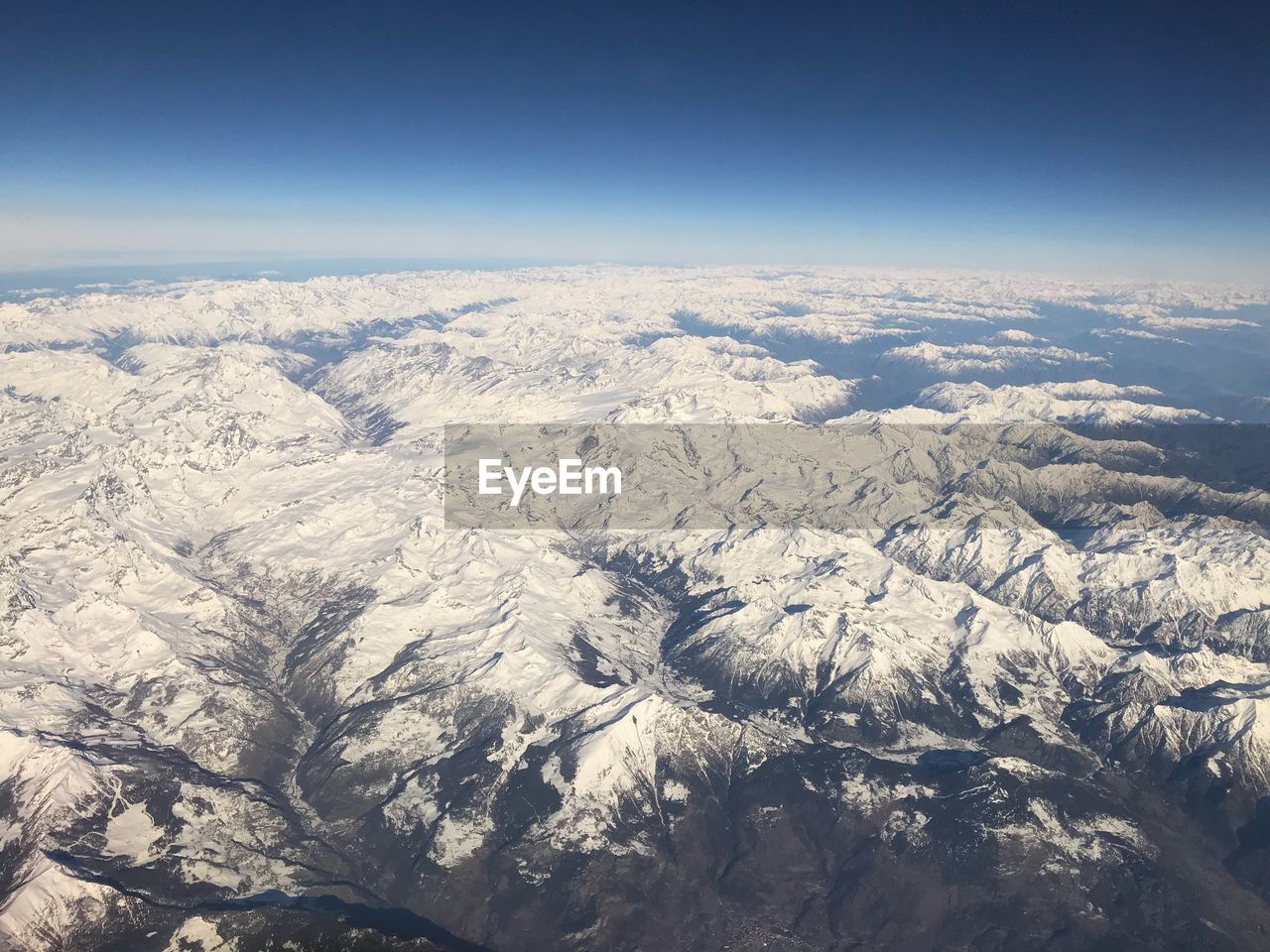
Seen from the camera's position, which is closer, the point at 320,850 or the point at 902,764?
the point at 320,850

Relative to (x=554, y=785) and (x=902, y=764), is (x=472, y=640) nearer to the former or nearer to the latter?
(x=554, y=785)

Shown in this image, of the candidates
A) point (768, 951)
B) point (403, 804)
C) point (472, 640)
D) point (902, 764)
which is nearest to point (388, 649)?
point (472, 640)

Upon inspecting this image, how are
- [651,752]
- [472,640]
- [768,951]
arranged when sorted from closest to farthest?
1. [768,951]
2. [651,752]
3. [472,640]

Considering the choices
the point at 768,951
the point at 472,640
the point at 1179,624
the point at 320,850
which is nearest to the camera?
the point at 768,951

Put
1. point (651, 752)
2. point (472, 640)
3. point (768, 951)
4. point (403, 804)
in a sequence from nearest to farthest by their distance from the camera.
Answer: point (768, 951) → point (403, 804) → point (651, 752) → point (472, 640)

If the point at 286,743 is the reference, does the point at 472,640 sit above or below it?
above

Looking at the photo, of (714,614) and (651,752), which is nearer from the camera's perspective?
(651,752)

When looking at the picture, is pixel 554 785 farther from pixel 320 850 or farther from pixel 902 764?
pixel 902 764

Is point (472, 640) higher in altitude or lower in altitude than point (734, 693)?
higher

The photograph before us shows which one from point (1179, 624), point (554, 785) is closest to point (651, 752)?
point (554, 785)
